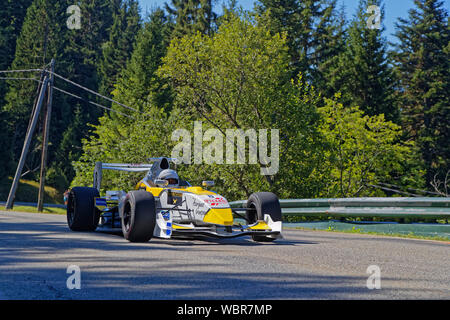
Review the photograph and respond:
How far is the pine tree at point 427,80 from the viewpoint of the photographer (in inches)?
1849

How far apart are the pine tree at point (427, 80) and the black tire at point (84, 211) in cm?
3778

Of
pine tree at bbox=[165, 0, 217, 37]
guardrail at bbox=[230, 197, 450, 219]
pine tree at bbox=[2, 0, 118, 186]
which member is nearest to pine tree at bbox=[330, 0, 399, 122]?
pine tree at bbox=[165, 0, 217, 37]

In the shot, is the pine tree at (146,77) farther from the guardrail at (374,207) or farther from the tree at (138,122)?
the guardrail at (374,207)

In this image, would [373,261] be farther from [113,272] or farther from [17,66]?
[17,66]

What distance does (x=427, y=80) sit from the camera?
4928 cm

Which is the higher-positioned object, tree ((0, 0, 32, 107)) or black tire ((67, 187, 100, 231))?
Answer: tree ((0, 0, 32, 107))

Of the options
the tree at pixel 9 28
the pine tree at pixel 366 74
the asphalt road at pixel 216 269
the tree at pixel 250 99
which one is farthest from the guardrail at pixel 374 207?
the tree at pixel 9 28

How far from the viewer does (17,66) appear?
64562 mm

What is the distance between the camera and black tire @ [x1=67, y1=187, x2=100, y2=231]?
12039 mm

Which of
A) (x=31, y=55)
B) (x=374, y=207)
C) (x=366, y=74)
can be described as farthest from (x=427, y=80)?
(x=31, y=55)

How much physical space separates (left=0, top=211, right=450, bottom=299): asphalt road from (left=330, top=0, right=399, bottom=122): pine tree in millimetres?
37074

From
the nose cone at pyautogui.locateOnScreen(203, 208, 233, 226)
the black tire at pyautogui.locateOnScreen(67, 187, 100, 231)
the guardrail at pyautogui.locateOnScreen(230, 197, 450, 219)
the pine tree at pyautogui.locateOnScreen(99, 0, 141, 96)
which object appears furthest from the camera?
the pine tree at pyautogui.locateOnScreen(99, 0, 141, 96)

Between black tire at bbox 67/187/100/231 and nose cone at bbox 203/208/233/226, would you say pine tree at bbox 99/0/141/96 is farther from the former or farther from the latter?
nose cone at bbox 203/208/233/226
